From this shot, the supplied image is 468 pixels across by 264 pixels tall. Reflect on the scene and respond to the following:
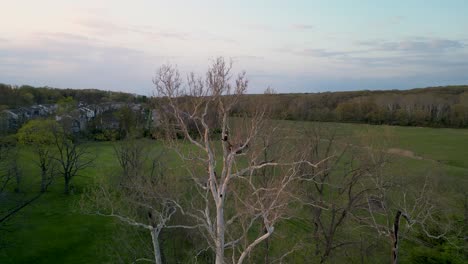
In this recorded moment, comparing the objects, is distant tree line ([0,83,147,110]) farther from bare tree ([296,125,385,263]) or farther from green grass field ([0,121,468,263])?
bare tree ([296,125,385,263])

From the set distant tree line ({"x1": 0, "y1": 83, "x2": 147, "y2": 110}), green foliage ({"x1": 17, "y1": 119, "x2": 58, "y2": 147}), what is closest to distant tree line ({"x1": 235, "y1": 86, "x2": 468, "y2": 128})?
green foliage ({"x1": 17, "y1": 119, "x2": 58, "y2": 147})

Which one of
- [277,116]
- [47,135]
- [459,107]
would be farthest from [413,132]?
[47,135]

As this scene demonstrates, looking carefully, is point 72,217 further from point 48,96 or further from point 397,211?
point 48,96

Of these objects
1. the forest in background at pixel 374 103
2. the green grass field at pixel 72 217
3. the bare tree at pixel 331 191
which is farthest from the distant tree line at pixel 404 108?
the bare tree at pixel 331 191

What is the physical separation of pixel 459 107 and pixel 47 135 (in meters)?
59.5

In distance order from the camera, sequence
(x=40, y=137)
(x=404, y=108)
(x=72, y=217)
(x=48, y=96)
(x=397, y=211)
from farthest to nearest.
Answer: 1. (x=48, y=96)
2. (x=404, y=108)
3. (x=40, y=137)
4. (x=72, y=217)
5. (x=397, y=211)

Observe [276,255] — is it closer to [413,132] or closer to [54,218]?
[54,218]

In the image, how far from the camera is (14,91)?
196 ft

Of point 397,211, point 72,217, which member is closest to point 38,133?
point 72,217

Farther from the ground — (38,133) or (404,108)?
(404,108)

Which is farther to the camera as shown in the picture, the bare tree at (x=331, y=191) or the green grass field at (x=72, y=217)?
the green grass field at (x=72, y=217)

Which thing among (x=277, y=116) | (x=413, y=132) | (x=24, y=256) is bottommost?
(x=24, y=256)

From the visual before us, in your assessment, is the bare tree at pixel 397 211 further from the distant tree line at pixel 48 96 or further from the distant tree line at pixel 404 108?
the distant tree line at pixel 48 96

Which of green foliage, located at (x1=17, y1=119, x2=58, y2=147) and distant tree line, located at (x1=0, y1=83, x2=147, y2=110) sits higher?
distant tree line, located at (x1=0, y1=83, x2=147, y2=110)
